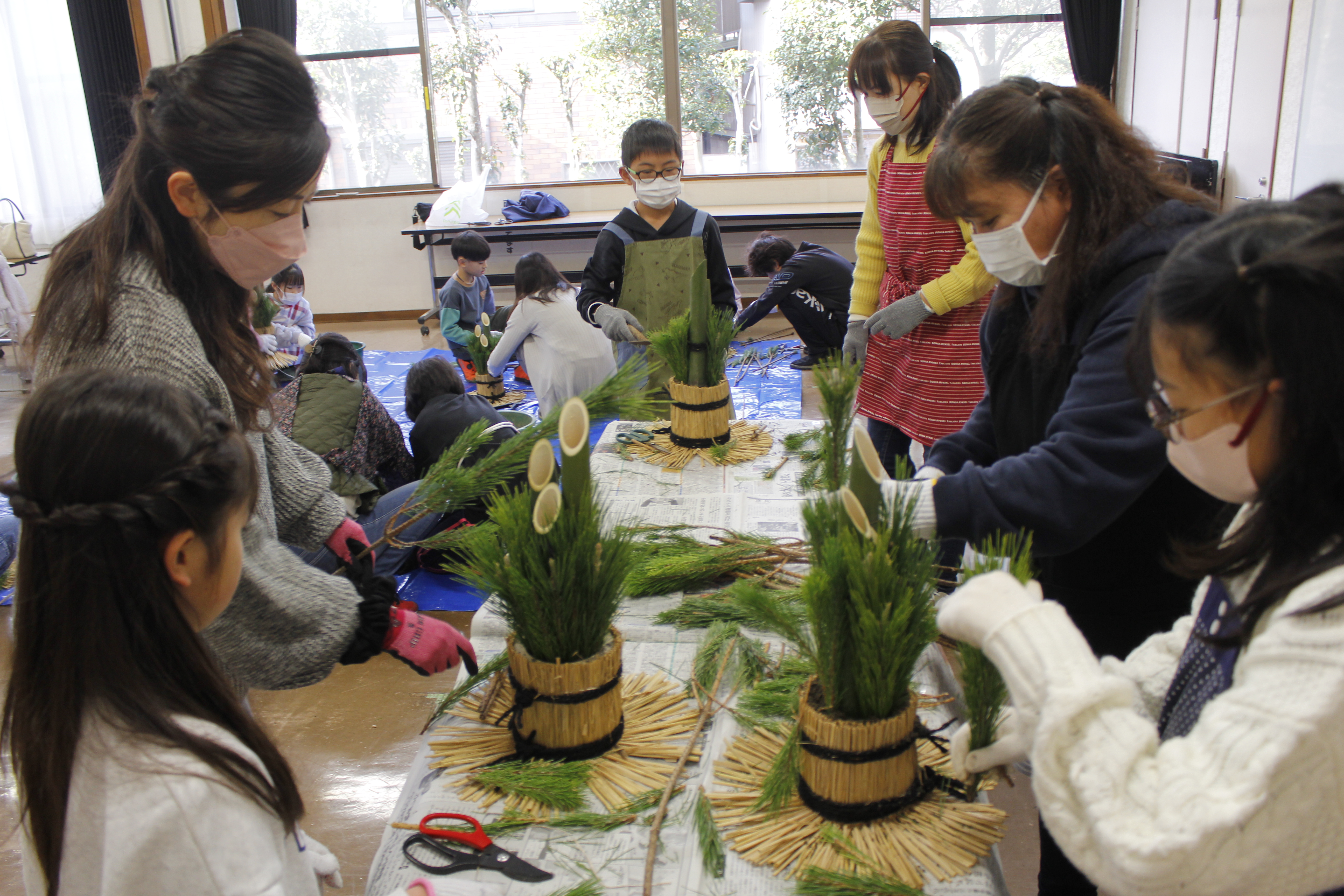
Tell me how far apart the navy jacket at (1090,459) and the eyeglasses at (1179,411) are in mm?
251

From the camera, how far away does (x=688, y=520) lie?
1.74 metres

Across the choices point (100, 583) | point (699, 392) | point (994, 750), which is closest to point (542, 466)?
point (100, 583)

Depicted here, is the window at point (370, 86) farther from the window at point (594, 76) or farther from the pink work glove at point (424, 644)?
the pink work glove at point (424, 644)

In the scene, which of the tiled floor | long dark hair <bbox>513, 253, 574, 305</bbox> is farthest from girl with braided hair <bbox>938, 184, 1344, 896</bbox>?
Result: long dark hair <bbox>513, 253, 574, 305</bbox>

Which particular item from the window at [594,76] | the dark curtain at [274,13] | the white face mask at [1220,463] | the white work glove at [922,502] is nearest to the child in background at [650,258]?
the white work glove at [922,502]

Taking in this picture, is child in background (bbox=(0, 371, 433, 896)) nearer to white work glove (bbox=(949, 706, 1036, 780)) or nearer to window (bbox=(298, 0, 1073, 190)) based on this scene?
white work glove (bbox=(949, 706, 1036, 780))

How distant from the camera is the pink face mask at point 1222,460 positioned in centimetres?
71

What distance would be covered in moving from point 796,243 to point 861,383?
194 inches

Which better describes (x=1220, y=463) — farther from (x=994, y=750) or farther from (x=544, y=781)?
(x=544, y=781)

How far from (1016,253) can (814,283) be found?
367 centimetres

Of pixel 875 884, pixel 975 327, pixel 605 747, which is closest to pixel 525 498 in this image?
pixel 605 747

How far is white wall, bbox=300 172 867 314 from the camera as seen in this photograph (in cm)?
696

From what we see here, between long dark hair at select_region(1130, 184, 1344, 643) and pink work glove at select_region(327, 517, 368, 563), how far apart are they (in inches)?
48.4

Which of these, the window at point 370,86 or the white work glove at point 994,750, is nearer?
the white work glove at point 994,750
